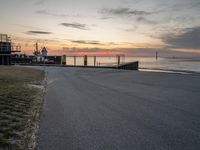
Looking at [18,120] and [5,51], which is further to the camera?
[5,51]

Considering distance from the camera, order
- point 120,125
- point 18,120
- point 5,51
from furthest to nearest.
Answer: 1. point 5,51
2. point 18,120
3. point 120,125

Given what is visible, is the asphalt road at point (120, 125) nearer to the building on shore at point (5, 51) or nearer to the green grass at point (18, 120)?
the green grass at point (18, 120)

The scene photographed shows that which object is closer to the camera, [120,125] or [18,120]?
[120,125]

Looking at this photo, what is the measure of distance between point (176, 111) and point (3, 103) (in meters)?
5.78

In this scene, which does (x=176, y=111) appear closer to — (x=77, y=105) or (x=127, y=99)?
(x=127, y=99)

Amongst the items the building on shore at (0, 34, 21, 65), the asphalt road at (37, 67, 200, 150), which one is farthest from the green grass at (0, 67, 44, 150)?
the building on shore at (0, 34, 21, 65)

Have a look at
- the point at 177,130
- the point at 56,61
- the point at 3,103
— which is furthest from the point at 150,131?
the point at 56,61

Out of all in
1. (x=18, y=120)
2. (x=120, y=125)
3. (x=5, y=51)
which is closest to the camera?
(x=120, y=125)

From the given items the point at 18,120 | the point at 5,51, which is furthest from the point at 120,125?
the point at 5,51

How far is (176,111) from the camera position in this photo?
781cm

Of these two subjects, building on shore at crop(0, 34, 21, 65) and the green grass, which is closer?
the green grass

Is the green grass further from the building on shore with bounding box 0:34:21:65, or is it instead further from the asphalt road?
the building on shore with bounding box 0:34:21:65

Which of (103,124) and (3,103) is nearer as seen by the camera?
(103,124)

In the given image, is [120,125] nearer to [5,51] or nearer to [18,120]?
[18,120]
